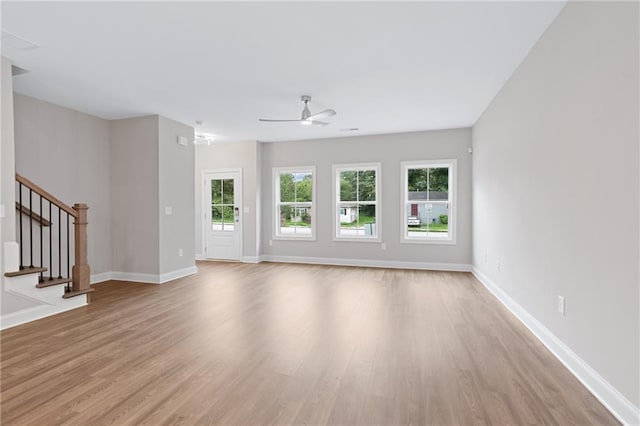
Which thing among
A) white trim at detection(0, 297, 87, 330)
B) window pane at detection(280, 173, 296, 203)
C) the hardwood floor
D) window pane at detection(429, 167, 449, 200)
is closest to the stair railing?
white trim at detection(0, 297, 87, 330)

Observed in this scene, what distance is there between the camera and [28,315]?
341 centimetres

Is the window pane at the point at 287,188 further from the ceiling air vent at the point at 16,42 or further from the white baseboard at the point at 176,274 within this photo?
the ceiling air vent at the point at 16,42

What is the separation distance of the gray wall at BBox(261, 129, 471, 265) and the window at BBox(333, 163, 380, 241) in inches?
5.2

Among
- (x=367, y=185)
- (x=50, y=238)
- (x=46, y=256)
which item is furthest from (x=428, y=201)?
(x=46, y=256)

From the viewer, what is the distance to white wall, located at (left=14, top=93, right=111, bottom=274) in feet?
14.4

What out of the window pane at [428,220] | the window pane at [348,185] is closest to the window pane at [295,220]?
the window pane at [348,185]

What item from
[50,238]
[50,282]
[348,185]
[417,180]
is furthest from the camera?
[348,185]

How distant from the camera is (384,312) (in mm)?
3680

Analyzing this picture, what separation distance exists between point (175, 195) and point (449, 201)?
511cm

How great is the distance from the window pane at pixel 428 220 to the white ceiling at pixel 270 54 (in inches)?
78.4

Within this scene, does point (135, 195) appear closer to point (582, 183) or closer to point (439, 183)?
point (439, 183)

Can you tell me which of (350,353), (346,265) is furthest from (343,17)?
(346,265)

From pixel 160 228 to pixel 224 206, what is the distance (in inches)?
89.6

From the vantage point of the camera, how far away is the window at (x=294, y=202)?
7176 mm
